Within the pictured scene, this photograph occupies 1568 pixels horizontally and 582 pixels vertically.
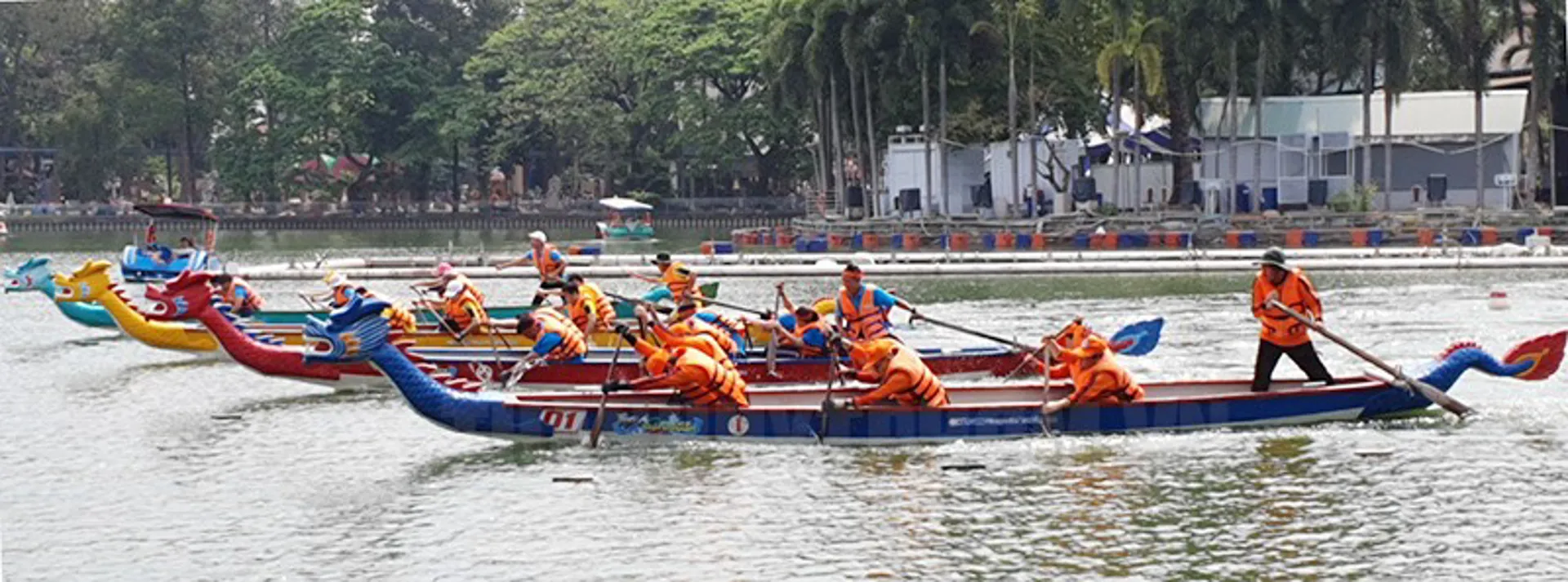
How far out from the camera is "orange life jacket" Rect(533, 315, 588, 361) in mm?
30750

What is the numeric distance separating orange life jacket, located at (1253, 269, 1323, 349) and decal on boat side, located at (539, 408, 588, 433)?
8.06 meters

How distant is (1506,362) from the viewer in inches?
1065

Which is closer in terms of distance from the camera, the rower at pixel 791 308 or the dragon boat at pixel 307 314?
the rower at pixel 791 308

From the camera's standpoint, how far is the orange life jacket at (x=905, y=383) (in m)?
25.5

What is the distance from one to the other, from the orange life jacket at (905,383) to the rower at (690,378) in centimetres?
148

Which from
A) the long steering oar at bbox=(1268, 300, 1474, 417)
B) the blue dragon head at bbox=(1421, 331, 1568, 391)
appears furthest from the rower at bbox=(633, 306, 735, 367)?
the blue dragon head at bbox=(1421, 331, 1568, 391)

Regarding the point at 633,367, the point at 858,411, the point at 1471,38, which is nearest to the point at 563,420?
the point at 858,411

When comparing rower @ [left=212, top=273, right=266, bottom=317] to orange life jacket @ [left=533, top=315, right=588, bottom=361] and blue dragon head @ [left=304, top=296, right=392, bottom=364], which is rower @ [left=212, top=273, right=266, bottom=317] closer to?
orange life jacket @ [left=533, top=315, right=588, bottom=361]

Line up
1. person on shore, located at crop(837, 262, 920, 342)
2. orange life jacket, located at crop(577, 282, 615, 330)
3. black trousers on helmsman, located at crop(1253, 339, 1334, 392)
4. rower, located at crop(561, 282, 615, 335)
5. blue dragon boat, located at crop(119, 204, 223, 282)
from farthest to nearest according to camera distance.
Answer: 1. blue dragon boat, located at crop(119, 204, 223, 282)
2. orange life jacket, located at crop(577, 282, 615, 330)
3. rower, located at crop(561, 282, 615, 335)
4. person on shore, located at crop(837, 262, 920, 342)
5. black trousers on helmsman, located at crop(1253, 339, 1334, 392)

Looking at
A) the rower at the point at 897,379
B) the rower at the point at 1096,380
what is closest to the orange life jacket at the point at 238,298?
the rower at the point at 897,379

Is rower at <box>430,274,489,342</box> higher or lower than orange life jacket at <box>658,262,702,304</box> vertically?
lower

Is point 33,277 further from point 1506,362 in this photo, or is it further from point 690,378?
point 1506,362

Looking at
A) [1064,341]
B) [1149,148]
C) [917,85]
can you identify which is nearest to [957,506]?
[1064,341]

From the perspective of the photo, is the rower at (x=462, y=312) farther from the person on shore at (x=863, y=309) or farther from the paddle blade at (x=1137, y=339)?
the paddle blade at (x=1137, y=339)
